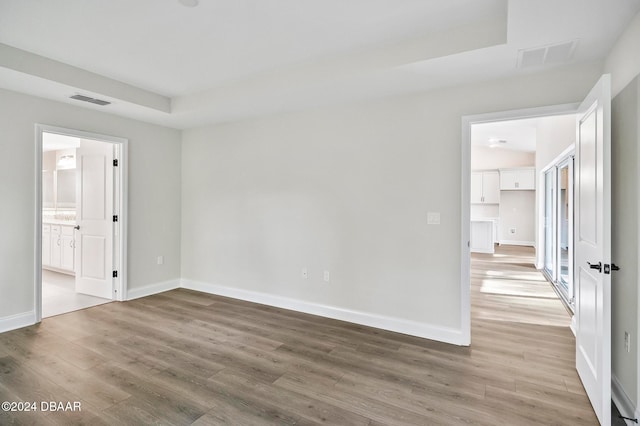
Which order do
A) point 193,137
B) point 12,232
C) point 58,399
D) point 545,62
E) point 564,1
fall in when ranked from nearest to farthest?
point 564,1, point 58,399, point 545,62, point 12,232, point 193,137

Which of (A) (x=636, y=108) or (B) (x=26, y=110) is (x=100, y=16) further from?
(A) (x=636, y=108)

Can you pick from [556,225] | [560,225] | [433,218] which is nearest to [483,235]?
[556,225]

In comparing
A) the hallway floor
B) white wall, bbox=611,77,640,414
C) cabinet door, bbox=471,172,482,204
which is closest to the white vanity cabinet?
the hallway floor

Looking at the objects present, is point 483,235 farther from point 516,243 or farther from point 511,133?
point 511,133

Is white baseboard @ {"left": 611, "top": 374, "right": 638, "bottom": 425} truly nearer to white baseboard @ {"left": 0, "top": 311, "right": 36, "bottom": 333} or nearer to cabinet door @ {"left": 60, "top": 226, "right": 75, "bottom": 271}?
white baseboard @ {"left": 0, "top": 311, "right": 36, "bottom": 333}

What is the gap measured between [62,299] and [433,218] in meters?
5.02

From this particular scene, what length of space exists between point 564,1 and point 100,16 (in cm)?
316

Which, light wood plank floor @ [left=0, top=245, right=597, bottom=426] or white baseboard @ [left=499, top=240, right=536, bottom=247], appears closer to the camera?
light wood plank floor @ [left=0, top=245, right=597, bottom=426]

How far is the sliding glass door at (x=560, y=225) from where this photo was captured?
4.96 meters

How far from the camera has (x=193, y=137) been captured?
530 cm

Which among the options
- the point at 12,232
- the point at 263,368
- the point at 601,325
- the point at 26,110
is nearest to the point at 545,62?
the point at 601,325

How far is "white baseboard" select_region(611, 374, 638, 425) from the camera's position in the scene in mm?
2059

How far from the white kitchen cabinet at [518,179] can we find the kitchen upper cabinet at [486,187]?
17 centimetres

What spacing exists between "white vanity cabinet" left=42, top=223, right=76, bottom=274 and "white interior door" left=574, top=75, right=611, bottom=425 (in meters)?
7.15
